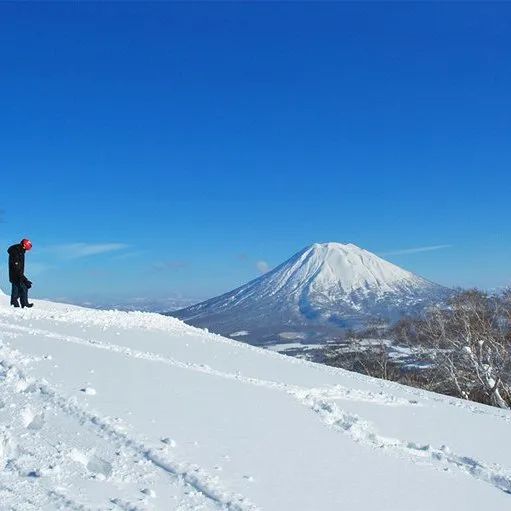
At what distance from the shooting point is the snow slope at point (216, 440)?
610 cm

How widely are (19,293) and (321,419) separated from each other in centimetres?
1408

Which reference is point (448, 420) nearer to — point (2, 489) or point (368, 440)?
point (368, 440)

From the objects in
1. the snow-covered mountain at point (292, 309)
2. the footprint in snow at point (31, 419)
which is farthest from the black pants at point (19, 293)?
the snow-covered mountain at point (292, 309)

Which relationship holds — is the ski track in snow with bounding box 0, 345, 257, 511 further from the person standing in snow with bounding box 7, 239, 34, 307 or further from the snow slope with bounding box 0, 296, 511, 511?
the person standing in snow with bounding box 7, 239, 34, 307

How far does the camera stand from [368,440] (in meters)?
9.50

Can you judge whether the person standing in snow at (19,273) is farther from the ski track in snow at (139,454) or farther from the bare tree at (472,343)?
the bare tree at (472,343)

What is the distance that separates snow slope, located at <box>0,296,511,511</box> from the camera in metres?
6.10

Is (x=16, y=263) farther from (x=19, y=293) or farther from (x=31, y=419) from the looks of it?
(x=31, y=419)

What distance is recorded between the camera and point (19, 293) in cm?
2025

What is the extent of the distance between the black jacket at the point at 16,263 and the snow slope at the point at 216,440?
5555 mm

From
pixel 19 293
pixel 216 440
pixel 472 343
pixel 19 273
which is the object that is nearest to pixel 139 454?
pixel 216 440

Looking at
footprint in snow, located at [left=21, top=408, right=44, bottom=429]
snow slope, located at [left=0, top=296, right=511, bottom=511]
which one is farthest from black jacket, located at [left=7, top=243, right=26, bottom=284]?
footprint in snow, located at [left=21, top=408, right=44, bottom=429]

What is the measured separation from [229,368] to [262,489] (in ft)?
26.9

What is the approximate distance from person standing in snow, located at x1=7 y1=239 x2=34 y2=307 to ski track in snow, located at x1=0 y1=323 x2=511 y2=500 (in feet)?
15.5
